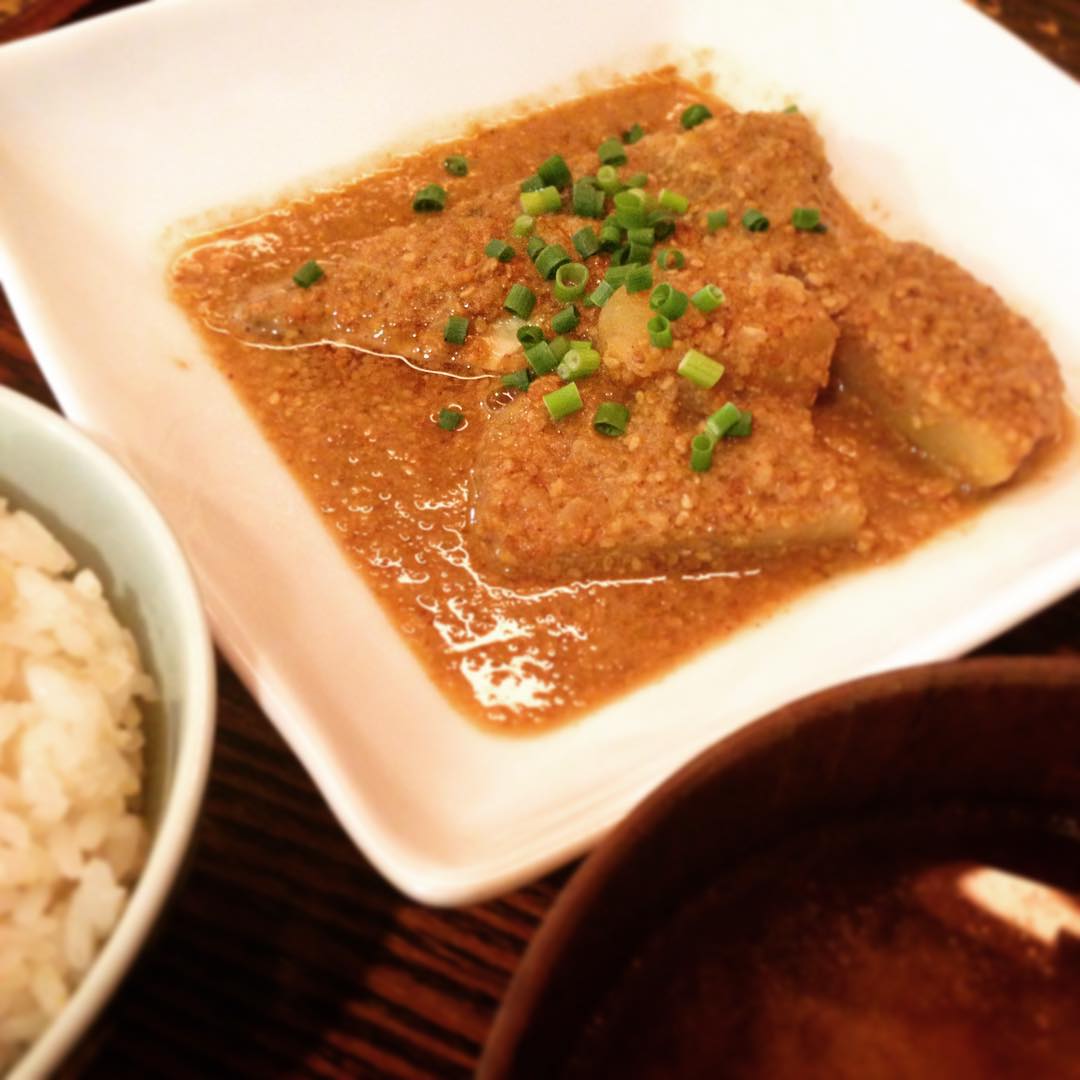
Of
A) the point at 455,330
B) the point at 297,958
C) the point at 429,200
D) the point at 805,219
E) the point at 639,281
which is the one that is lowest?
the point at 297,958

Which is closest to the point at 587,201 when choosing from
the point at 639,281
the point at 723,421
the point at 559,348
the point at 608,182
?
the point at 608,182

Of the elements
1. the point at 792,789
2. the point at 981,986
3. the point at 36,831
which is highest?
the point at 792,789

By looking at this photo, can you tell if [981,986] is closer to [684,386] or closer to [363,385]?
[684,386]

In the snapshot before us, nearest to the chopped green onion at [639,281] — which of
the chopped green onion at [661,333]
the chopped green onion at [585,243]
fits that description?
the chopped green onion at [661,333]

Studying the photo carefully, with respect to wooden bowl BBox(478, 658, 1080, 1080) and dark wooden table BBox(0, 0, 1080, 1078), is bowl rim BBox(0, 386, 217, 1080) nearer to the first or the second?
dark wooden table BBox(0, 0, 1080, 1078)

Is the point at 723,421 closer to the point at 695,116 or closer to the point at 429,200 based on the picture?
the point at 429,200

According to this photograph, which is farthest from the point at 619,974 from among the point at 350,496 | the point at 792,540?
the point at 350,496
